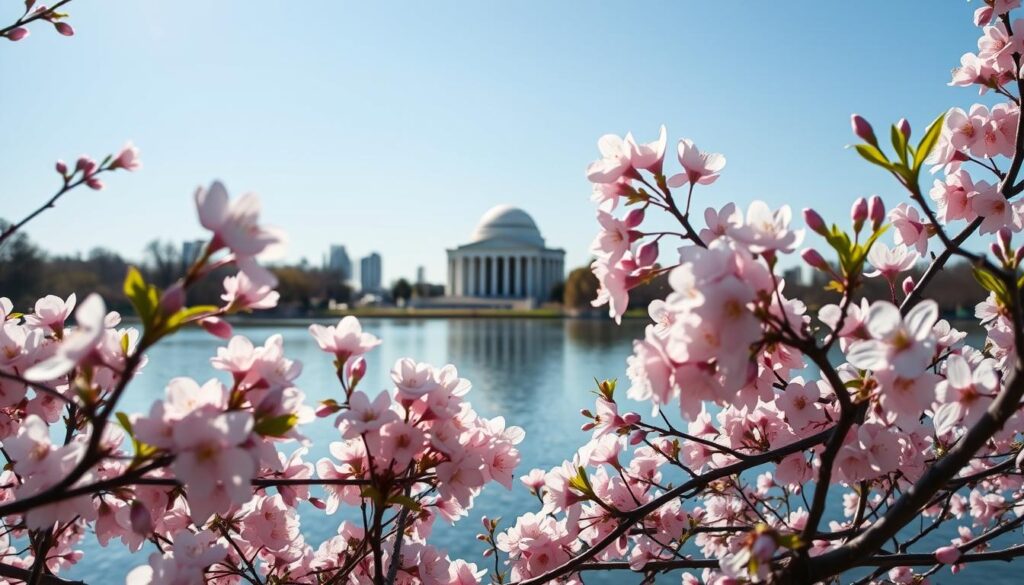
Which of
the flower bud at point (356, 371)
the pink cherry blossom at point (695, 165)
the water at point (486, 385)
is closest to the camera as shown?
the flower bud at point (356, 371)

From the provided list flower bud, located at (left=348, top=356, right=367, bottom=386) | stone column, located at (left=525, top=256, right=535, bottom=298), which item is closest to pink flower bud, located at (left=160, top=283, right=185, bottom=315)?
flower bud, located at (left=348, top=356, right=367, bottom=386)

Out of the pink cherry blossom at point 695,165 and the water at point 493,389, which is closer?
the pink cherry blossom at point 695,165

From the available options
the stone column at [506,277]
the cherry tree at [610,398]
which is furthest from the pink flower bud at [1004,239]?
the stone column at [506,277]

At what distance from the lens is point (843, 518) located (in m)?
6.92

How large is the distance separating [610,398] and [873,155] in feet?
3.34

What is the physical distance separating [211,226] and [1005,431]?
1.92 meters

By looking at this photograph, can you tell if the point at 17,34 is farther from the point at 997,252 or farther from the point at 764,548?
A: the point at 997,252

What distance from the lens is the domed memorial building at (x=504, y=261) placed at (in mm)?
72750

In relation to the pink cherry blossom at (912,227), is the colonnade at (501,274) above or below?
above

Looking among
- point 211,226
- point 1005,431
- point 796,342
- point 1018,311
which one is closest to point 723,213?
point 796,342

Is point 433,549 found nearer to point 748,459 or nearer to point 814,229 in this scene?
point 748,459

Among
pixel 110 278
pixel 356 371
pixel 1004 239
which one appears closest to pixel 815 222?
pixel 1004 239

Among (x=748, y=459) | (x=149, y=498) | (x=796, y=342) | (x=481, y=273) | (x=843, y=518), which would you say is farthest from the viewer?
(x=481, y=273)

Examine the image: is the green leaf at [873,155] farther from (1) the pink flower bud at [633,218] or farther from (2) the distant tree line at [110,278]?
(2) the distant tree line at [110,278]
